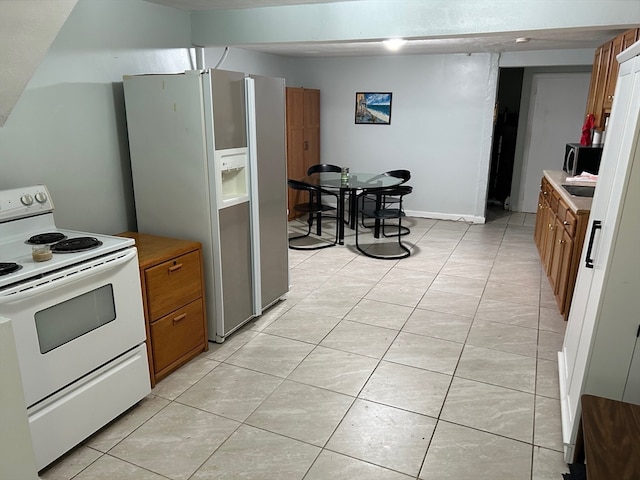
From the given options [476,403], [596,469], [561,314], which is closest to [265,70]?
[561,314]

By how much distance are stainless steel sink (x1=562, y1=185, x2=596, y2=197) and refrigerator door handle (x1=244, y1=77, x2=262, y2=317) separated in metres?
2.55

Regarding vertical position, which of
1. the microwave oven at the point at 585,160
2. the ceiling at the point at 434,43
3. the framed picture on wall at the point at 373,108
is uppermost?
the ceiling at the point at 434,43

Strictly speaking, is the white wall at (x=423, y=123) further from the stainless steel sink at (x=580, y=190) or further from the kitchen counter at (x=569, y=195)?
the stainless steel sink at (x=580, y=190)

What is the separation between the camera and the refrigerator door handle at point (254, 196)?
295 centimetres

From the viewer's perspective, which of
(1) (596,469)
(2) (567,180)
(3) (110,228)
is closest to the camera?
(1) (596,469)

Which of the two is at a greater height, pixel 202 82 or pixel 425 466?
pixel 202 82

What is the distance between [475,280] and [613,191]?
2.43 metres

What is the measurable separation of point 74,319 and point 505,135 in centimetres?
690

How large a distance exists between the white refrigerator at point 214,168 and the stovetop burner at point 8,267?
1.12m

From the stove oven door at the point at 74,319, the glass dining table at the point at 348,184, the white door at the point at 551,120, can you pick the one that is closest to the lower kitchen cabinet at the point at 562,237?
the glass dining table at the point at 348,184

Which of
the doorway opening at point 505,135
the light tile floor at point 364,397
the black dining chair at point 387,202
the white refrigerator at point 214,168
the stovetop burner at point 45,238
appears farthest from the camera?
the doorway opening at point 505,135

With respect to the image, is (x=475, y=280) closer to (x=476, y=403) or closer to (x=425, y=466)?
(x=476, y=403)

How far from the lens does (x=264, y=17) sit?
3.51 metres

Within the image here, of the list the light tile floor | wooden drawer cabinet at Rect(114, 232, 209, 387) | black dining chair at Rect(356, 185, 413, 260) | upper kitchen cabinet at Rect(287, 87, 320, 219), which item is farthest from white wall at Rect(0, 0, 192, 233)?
upper kitchen cabinet at Rect(287, 87, 320, 219)
